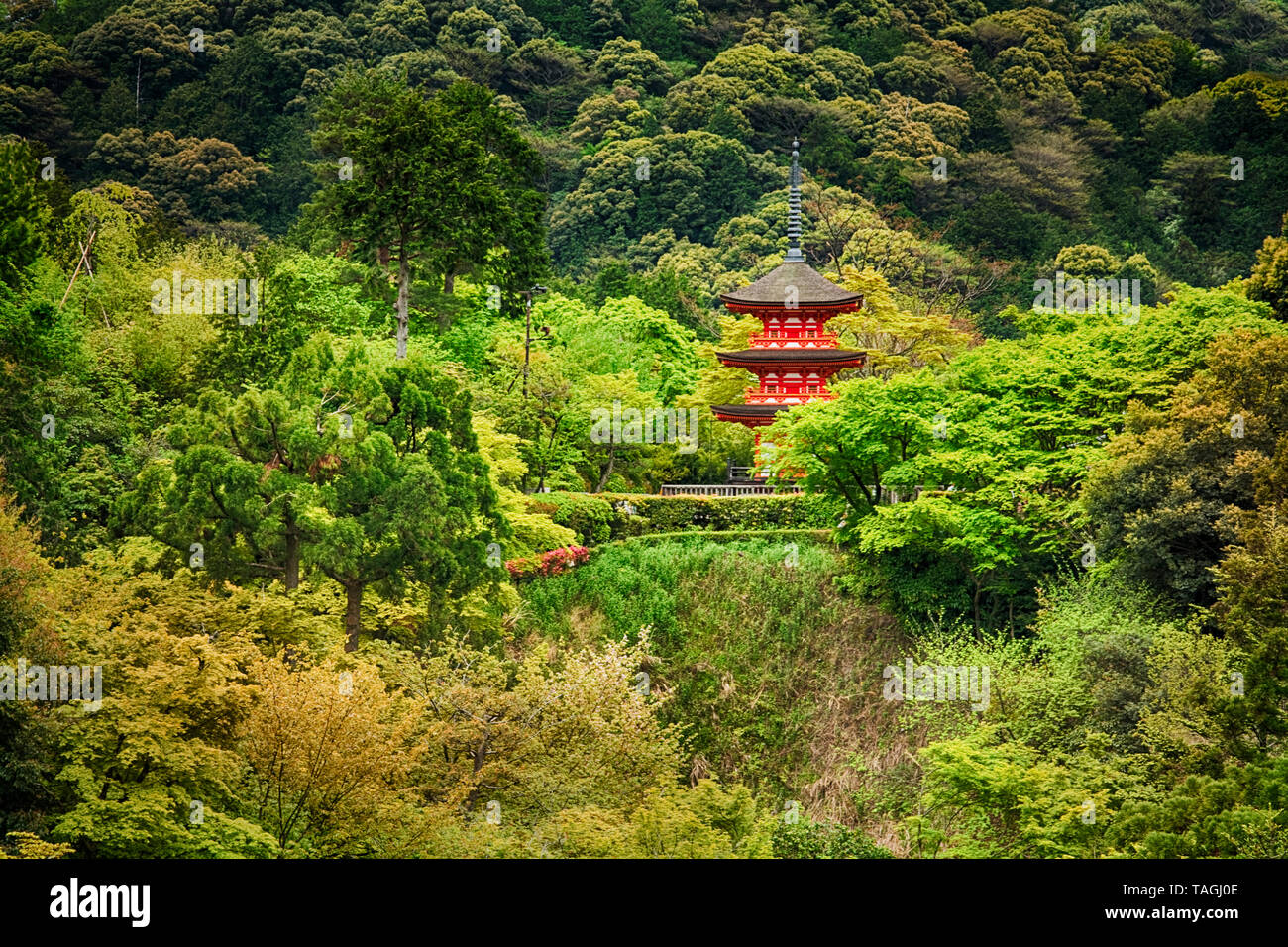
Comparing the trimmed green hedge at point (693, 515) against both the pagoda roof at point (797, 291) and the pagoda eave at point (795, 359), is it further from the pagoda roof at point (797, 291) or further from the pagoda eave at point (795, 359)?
the pagoda roof at point (797, 291)

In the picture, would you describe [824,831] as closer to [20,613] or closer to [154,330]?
[20,613]

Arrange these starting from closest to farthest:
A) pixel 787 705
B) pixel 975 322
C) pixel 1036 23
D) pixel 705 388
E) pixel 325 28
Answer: pixel 787 705 < pixel 705 388 < pixel 975 322 < pixel 325 28 < pixel 1036 23

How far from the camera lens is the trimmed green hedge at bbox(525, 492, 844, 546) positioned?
138ft

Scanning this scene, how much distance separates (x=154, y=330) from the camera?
46.1 m

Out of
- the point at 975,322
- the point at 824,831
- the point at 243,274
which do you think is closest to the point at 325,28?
the point at 975,322

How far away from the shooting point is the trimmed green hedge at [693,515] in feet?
138

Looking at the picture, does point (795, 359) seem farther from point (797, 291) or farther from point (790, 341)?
point (797, 291)

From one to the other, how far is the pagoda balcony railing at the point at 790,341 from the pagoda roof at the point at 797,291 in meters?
1.24

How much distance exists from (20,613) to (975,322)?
54.6 metres

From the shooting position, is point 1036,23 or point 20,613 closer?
point 20,613

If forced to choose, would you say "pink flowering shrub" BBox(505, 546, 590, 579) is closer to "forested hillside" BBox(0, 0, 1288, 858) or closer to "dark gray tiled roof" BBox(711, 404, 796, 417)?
"forested hillside" BBox(0, 0, 1288, 858)

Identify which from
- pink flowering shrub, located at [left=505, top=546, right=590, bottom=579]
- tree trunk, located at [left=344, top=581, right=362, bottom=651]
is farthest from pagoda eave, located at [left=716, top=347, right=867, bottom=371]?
tree trunk, located at [left=344, top=581, right=362, bottom=651]

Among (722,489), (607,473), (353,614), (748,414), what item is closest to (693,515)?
(722,489)

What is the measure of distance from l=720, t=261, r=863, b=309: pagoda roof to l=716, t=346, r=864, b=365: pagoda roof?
1.45m
